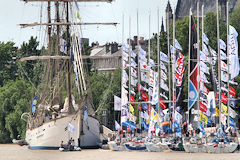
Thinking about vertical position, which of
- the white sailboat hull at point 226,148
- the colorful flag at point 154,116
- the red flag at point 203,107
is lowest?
the white sailboat hull at point 226,148

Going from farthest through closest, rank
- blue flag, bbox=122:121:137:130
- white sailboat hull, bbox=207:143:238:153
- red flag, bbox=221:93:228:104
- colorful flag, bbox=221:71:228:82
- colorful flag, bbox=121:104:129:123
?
colorful flag, bbox=121:104:129:123 < blue flag, bbox=122:121:137:130 < colorful flag, bbox=221:71:228:82 < red flag, bbox=221:93:228:104 < white sailboat hull, bbox=207:143:238:153

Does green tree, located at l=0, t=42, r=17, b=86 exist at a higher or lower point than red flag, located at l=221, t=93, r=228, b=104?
higher

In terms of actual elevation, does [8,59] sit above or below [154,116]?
above

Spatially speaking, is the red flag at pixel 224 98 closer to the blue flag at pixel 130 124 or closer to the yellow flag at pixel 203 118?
the yellow flag at pixel 203 118

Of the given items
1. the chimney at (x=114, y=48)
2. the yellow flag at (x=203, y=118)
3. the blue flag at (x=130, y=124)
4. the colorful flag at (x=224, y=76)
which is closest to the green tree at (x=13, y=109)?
the blue flag at (x=130, y=124)

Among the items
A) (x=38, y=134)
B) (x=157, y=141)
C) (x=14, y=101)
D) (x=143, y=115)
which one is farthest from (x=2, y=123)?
(x=157, y=141)

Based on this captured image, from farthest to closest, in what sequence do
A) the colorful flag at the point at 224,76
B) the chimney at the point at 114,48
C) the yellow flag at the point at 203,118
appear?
the chimney at the point at 114,48 < the colorful flag at the point at 224,76 < the yellow flag at the point at 203,118

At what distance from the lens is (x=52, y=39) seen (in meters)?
98.1

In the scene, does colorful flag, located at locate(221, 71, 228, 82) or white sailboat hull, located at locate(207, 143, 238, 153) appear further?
colorful flag, located at locate(221, 71, 228, 82)

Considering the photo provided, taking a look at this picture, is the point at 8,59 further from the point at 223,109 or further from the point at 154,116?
the point at 223,109

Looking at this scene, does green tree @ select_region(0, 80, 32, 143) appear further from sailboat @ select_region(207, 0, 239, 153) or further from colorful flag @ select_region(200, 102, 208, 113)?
sailboat @ select_region(207, 0, 239, 153)

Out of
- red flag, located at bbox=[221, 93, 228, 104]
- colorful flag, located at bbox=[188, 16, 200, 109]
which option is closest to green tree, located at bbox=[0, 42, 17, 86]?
colorful flag, located at bbox=[188, 16, 200, 109]

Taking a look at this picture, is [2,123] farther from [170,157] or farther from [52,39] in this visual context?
[170,157]

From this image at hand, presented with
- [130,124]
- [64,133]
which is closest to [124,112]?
[130,124]
